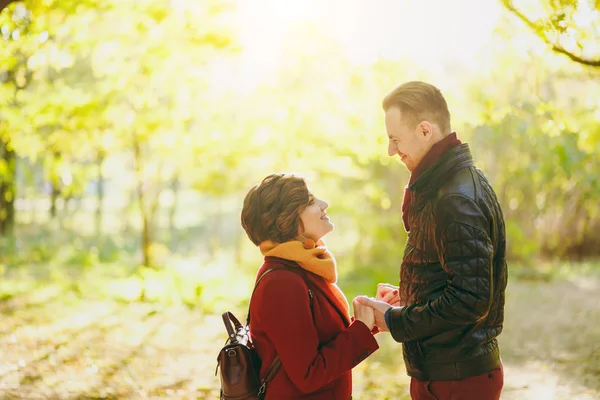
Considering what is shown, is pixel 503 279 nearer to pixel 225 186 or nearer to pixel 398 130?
pixel 398 130

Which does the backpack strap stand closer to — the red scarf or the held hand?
the held hand

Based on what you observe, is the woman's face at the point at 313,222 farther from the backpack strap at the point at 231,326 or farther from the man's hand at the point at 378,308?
the backpack strap at the point at 231,326

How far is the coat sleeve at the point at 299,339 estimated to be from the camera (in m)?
2.37

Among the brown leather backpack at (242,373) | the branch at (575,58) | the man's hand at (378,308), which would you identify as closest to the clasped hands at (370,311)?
the man's hand at (378,308)

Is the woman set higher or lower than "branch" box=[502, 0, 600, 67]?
lower

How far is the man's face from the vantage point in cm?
244

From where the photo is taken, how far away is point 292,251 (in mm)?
2500

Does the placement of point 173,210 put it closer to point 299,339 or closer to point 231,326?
point 231,326

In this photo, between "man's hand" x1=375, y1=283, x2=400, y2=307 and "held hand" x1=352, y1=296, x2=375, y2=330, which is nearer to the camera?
"held hand" x1=352, y1=296, x2=375, y2=330

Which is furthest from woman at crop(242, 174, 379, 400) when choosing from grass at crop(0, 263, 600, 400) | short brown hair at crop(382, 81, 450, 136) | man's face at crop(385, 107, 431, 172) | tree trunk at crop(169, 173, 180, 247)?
tree trunk at crop(169, 173, 180, 247)

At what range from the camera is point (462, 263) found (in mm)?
2195

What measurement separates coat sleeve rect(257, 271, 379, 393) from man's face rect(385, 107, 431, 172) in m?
0.65

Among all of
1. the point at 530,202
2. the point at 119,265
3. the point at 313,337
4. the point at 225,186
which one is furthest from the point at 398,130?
the point at 530,202

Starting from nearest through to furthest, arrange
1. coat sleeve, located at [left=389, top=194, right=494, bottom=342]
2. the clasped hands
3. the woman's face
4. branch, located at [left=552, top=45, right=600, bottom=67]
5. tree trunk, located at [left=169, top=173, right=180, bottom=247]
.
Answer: coat sleeve, located at [left=389, top=194, right=494, bottom=342] < the clasped hands < the woman's face < branch, located at [left=552, top=45, right=600, bottom=67] < tree trunk, located at [left=169, top=173, right=180, bottom=247]
